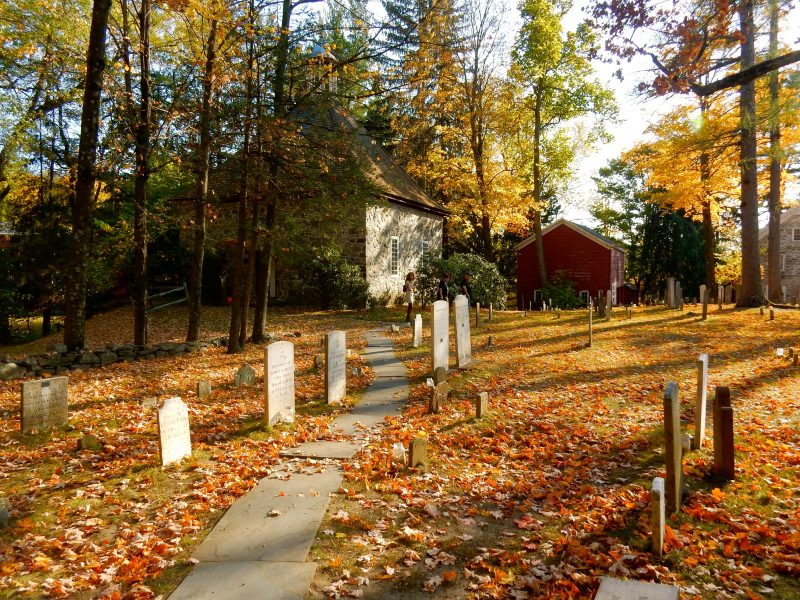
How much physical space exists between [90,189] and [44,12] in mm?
8939

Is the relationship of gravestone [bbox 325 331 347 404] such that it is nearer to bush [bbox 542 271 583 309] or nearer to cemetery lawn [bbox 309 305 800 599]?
cemetery lawn [bbox 309 305 800 599]

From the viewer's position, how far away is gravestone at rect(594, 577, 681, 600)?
288cm

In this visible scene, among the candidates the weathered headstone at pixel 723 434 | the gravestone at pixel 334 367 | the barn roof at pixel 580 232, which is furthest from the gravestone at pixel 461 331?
the barn roof at pixel 580 232

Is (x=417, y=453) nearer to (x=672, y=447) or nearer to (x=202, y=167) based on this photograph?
(x=672, y=447)

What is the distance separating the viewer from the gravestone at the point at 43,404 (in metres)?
6.67

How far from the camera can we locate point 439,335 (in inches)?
408

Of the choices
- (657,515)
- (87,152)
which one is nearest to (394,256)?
(87,152)

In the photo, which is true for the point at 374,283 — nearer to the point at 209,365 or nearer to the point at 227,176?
the point at 227,176

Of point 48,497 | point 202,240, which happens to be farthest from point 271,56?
point 48,497

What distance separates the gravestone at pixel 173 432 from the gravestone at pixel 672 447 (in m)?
4.90

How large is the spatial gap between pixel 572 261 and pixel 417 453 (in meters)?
28.7

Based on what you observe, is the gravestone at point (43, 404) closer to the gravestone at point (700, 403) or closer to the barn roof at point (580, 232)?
the gravestone at point (700, 403)

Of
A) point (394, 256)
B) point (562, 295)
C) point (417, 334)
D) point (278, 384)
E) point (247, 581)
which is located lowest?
point (247, 581)

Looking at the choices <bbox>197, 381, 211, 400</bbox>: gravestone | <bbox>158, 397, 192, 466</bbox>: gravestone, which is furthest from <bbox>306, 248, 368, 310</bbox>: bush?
<bbox>158, 397, 192, 466</bbox>: gravestone
